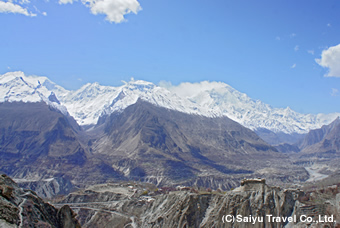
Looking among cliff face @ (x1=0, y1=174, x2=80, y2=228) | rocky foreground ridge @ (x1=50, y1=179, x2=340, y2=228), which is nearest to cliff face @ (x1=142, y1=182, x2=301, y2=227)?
rocky foreground ridge @ (x1=50, y1=179, x2=340, y2=228)

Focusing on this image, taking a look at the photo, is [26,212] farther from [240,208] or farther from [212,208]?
[212,208]

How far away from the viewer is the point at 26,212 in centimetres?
3644

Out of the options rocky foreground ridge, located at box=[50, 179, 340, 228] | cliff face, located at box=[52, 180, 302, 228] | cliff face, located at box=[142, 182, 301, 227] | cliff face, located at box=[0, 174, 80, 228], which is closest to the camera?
cliff face, located at box=[0, 174, 80, 228]

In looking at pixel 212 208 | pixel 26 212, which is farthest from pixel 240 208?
pixel 26 212

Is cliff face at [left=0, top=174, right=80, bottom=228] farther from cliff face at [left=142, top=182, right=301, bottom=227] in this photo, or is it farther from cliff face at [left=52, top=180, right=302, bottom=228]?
cliff face at [left=52, top=180, right=302, bottom=228]

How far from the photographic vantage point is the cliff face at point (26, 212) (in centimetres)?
3212

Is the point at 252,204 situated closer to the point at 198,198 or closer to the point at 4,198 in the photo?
the point at 198,198

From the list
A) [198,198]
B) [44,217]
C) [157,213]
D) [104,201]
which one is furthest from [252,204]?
[104,201]

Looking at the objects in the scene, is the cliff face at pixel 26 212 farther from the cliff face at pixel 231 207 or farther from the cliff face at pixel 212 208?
the cliff face at pixel 212 208

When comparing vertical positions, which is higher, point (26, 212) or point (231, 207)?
point (231, 207)

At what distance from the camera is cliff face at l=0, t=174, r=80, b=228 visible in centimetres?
3212

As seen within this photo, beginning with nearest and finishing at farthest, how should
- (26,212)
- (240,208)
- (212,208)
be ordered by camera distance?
(26,212) < (240,208) < (212,208)

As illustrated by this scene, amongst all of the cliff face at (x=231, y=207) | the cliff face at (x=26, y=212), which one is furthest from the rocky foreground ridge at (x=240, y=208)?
the cliff face at (x=26, y=212)

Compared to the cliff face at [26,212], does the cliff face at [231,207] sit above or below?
above
